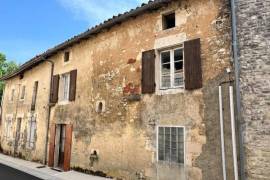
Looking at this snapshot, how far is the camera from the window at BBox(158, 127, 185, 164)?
24.5 ft

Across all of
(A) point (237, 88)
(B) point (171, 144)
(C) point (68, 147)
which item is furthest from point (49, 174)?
(A) point (237, 88)

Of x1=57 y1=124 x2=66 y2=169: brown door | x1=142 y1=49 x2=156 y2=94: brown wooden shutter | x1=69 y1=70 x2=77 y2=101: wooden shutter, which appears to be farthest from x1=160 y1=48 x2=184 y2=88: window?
x1=57 y1=124 x2=66 y2=169: brown door

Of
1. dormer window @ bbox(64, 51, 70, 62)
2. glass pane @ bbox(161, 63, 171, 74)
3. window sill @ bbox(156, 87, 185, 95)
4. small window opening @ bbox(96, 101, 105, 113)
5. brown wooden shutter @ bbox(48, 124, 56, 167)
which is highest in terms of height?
dormer window @ bbox(64, 51, 70, 62)

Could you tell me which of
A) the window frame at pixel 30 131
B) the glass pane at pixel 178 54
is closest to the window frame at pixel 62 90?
the window frame at pixel 30 131

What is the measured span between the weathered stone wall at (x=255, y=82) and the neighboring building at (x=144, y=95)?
415 millimetres

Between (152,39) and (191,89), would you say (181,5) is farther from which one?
(191,89)

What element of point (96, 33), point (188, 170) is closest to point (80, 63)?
point (96, 33)

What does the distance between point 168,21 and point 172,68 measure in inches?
66.8

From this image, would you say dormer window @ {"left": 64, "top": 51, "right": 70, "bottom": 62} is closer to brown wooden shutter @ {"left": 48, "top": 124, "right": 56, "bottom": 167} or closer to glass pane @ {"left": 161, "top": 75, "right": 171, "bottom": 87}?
brown wooden shutter @ {"left": 48, "top": 124, "right": 56, "bottom": 167}

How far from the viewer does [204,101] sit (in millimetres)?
7090

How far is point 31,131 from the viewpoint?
590 inches

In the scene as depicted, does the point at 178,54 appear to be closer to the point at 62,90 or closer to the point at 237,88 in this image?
the point at 237,88

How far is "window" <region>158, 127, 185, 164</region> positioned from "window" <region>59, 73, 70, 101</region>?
6187 millimetres

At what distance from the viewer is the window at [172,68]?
26.2 feet
